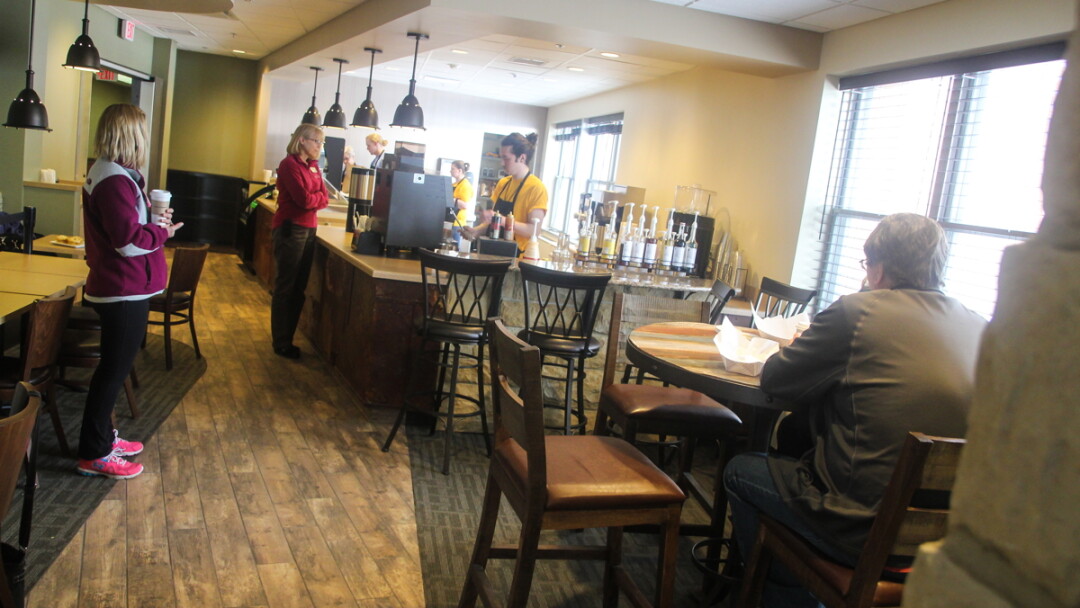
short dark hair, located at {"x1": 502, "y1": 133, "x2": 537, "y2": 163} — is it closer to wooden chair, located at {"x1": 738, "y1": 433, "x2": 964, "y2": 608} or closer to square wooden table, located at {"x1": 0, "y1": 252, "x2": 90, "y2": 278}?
square wooden table, located at {"x1": 0, "y1": 252, "x2": 90, "y2": 278}

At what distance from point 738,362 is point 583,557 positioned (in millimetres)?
794

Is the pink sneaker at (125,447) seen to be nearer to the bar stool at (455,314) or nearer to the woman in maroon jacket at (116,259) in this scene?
the woman in maroon jacket at (116,259)

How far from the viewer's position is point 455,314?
13.8 feet

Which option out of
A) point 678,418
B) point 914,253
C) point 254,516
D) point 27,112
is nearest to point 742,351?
point 678,418

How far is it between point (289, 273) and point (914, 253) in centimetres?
423

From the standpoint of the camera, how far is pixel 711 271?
19.4 feet

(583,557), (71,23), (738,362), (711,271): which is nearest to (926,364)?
(738,362)

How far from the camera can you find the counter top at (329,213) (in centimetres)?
719

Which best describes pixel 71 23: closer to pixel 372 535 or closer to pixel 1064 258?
pixel 372 535

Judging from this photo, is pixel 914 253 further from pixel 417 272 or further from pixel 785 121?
pixel 785 121

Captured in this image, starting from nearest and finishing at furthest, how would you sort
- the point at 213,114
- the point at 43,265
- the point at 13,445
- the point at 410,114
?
the point at 13,445 → the point at 43,265 → the point at 410,114 → the point at 213,114

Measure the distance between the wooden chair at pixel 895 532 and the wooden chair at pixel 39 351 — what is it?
8.46ft

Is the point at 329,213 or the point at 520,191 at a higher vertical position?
the point at 520,191

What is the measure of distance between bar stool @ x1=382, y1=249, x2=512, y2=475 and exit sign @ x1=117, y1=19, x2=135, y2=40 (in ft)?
23.0
